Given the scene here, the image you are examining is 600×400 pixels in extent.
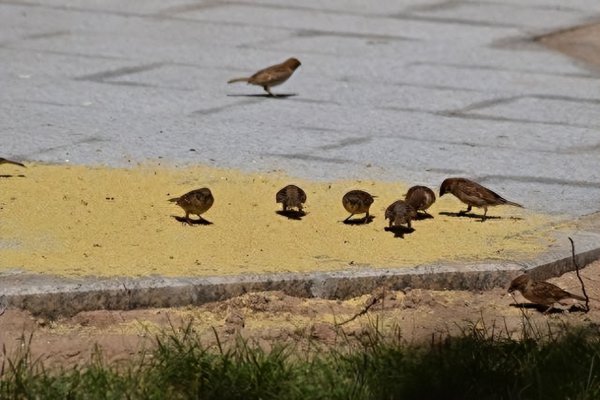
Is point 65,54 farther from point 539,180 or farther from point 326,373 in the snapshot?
point 326,373

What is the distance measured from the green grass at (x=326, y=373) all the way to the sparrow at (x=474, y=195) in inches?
72.7

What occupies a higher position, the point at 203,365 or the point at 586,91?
the point at 586,91

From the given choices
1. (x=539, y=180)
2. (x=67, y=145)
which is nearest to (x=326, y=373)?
(x=539, y=180)

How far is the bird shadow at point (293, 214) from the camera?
284 inches

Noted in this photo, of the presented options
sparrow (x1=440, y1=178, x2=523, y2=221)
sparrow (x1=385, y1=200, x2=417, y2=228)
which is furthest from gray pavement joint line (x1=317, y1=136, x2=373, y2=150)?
sparrow (x1=385, y1=200, x2=417, y2=228)

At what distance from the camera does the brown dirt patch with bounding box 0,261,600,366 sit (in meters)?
5.62

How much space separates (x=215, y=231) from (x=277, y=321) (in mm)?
1082

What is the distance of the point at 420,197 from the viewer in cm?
728

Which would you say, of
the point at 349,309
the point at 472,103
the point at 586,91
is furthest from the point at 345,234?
the point at 586,91

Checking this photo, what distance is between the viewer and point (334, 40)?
43.0 feet

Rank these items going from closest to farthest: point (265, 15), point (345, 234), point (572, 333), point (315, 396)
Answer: point (315, 396) → point (572, 333) → point (345, 234) → point (265, 15)

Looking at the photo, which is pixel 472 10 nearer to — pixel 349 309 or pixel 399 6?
pixel 399 6

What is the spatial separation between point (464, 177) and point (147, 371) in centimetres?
360

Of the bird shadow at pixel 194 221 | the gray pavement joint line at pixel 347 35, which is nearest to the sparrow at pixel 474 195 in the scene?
the bird shadow at pixel 194 221
